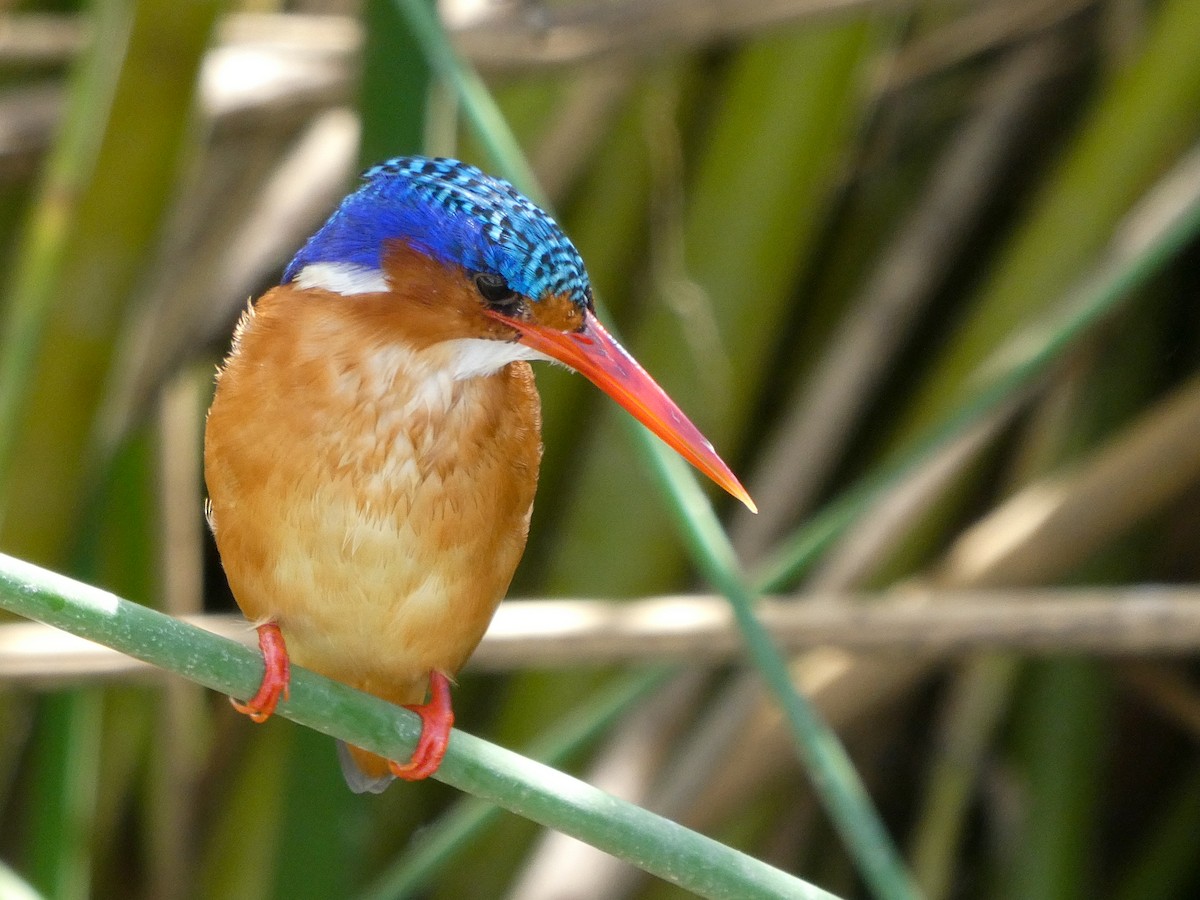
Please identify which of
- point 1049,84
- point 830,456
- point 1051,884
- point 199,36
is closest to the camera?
point 199,36

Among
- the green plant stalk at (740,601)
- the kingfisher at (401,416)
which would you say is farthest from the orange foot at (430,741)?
the green plant stalk at (740,601)

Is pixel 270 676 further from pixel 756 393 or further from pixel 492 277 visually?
pixel 756 393

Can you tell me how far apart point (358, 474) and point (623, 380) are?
0.82ft

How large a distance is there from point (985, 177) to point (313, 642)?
1581 mm

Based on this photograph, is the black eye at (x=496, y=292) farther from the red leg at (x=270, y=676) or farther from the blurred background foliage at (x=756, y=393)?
the blurred background foliage at (x=756, y=393)

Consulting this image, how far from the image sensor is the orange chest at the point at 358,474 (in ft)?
3.95

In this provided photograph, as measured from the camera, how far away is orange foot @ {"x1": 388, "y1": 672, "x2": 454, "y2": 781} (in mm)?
1227

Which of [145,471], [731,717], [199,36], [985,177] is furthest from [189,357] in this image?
[985,177]

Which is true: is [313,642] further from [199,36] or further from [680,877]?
[199,36]

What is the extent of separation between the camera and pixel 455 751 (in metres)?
0.98

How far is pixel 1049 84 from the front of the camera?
105 inches

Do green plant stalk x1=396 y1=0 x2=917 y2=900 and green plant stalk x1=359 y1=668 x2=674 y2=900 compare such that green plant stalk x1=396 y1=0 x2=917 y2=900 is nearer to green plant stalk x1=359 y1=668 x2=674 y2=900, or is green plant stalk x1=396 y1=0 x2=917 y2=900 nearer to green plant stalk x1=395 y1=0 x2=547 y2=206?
green plant stalk x1=395 y1=0 x2=547 y2=206

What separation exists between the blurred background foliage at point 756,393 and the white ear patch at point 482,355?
2.92 feet

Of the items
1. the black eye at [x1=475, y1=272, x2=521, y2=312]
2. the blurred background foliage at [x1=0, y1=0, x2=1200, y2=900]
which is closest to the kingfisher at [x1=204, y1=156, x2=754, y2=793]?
the black eye at [x1=475, y1=272, x2=521, y2=312]
